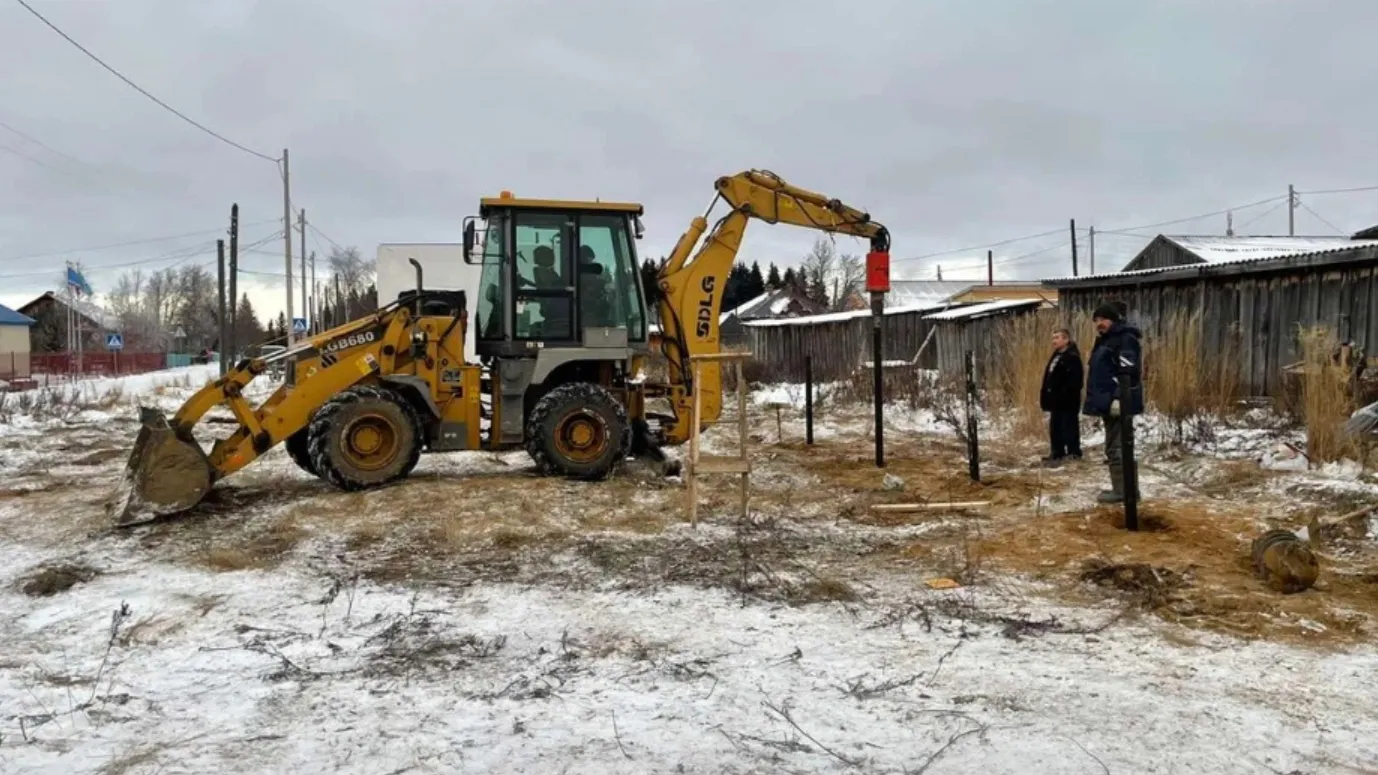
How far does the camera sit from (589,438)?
28.9ft

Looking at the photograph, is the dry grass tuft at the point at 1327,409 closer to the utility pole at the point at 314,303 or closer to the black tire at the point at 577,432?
the black tire at the point at 577,432

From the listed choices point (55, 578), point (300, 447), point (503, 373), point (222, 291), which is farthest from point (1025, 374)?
point (222, 291)

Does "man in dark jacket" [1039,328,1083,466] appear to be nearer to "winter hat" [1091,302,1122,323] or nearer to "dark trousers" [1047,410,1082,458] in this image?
"dark trousers" [1047,410,1082,458]

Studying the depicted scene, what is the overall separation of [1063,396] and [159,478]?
826 cm

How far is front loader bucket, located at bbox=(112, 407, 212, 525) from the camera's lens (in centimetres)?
696

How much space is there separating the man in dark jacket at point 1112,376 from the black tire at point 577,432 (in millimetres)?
4184

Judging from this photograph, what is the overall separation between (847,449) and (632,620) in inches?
292

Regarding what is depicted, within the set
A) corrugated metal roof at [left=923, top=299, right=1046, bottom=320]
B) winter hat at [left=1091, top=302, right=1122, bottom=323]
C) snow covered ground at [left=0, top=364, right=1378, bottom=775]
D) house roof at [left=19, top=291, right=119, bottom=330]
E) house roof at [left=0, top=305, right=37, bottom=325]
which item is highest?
house roof at [left=19, top=291, right=119, bottom=330]

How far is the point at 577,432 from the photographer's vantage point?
877 centimetres

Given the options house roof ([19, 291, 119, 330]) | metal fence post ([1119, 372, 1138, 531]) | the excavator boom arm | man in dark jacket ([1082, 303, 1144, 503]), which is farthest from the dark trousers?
house roof ([19, 291, 119, 330])

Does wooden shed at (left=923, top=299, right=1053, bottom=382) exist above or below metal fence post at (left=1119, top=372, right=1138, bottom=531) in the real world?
above

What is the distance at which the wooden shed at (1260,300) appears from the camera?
37.2 ft

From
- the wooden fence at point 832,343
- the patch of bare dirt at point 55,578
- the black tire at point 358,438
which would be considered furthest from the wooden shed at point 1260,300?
the patch of bare dirt at point 55,578

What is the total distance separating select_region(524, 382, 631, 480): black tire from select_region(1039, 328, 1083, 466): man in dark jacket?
4394mm
